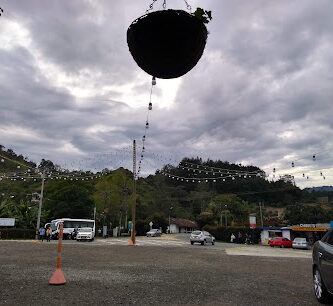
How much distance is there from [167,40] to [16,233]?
40.1 metres

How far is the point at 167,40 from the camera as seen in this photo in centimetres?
367

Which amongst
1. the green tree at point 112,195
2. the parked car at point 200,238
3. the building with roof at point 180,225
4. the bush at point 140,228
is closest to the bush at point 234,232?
the parked car at point 200,238

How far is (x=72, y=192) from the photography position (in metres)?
58.7

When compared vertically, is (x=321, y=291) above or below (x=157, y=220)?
below

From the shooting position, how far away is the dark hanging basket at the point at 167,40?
362cm

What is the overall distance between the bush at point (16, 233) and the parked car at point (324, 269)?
38424 millimetres

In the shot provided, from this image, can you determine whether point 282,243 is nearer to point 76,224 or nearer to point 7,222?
point 76,224

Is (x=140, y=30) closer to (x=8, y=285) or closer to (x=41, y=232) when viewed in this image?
(x=8, y=285)

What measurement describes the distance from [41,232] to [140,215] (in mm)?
53097

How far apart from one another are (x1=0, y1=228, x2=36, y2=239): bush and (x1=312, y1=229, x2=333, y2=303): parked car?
38424 millimetres

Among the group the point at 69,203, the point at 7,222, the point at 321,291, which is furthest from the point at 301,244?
the point at 69,203

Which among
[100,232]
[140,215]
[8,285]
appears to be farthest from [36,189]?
[8,285]

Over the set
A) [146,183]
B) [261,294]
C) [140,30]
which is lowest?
[261,294]

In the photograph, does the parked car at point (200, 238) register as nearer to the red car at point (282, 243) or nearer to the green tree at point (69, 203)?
the red car at point (282, 243)
